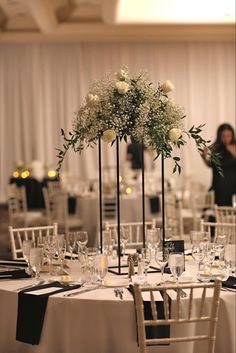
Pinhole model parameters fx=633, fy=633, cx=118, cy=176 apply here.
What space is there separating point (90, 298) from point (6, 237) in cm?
653

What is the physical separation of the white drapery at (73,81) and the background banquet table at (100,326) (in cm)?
1073

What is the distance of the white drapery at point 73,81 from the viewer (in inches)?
560

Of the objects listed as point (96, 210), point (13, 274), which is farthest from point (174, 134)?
point (96, 210)

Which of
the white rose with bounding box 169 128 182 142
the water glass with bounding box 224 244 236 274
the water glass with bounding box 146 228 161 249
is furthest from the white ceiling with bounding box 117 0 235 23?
the water glass with bounding box 224 244 236 274

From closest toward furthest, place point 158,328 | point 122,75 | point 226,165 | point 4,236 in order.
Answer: point 158,328 → point 122,75 → point 226,165 → point 4,236

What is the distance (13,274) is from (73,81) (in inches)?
417

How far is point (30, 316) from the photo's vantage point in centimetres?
353

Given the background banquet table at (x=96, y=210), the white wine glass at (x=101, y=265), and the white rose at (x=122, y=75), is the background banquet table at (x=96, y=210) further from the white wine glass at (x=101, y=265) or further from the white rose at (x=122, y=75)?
the white wine glass at (x=101, y=265)

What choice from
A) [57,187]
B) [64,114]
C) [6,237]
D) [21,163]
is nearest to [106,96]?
[6,237]

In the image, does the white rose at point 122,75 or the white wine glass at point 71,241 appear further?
the white wine glass at point 71,241

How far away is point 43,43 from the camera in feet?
46.3

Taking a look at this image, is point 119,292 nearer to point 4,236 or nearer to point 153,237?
point 153,237

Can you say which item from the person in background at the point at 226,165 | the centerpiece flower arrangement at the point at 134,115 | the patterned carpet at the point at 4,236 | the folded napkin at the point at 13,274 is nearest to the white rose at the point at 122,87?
the centerpiece flower arrangement at the point at 134,115

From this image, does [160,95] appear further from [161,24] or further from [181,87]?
[181,87]
